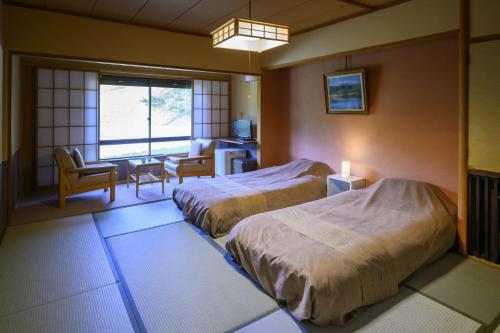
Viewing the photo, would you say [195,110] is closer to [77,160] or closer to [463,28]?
[77,160]

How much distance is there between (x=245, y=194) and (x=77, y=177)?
255 centimetres

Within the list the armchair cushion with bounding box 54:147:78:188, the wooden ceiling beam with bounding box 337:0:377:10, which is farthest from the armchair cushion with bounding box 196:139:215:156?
the wooden ceiling beam with bounding box 337:0:377:10

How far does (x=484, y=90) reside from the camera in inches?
105

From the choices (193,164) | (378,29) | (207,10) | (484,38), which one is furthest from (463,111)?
(193,164)

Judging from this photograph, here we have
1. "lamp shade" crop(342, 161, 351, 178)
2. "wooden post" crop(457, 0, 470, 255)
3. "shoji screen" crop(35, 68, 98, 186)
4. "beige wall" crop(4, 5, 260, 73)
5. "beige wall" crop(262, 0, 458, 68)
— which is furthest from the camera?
"shoji screen" crop(35, 68, 98, 186)

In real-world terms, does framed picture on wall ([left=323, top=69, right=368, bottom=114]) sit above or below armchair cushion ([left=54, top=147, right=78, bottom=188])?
above

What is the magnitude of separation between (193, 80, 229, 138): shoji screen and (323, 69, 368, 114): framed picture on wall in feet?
9.79

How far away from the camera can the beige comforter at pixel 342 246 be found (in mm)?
1963

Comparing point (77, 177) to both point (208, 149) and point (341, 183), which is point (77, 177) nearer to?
point (208, 149)

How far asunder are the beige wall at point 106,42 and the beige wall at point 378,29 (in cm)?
123

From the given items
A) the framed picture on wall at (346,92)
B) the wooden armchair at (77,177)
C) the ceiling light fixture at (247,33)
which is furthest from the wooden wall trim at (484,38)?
the wooden armchair at (77,177)

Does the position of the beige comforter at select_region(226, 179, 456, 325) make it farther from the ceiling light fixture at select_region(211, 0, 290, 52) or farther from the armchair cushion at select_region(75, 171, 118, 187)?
the armchair cushion at select_region(75, 171, 118, 187)

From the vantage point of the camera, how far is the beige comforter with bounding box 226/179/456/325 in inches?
77.3

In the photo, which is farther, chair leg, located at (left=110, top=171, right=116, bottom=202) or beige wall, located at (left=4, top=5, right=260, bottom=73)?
chair leg, located at (left=110, top=171, right=116, bottom=202)
